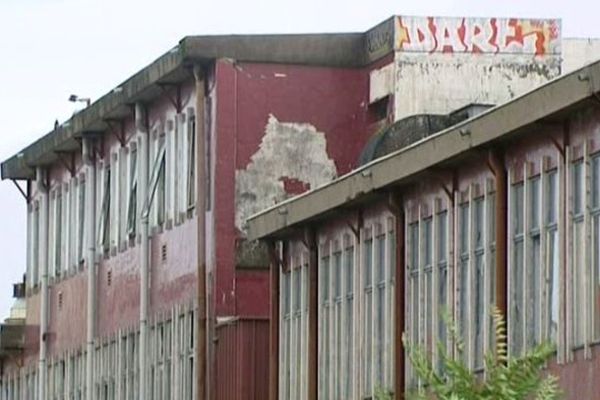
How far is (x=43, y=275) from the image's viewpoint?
69500 mm

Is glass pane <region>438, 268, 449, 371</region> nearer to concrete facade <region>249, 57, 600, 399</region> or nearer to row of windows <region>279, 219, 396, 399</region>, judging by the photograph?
concrete facade <region>249, 57, 600, 399</region>

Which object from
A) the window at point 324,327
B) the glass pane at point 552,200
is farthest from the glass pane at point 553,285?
the window at point 324,327

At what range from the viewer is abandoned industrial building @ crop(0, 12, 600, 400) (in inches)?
1554

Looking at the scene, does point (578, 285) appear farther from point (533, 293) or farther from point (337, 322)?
point (337, 322)

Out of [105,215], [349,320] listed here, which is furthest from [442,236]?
[105,215]

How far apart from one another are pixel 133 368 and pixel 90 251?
4.58 meters

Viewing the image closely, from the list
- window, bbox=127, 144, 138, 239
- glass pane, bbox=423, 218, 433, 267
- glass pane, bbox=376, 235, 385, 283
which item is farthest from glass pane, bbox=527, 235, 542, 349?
window, bbox=127, 144, 138, 239

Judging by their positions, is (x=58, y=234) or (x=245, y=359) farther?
(x=58, y=234)

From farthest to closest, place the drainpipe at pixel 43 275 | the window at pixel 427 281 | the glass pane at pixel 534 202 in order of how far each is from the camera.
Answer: the drainpipe at pixel 43 275
the window at pixel 427 281
the glass pane at pixel 534 202

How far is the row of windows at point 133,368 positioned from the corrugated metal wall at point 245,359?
1752mm

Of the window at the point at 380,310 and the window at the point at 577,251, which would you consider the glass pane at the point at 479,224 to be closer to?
the window at the point at 577,251

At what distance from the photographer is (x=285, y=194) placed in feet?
180

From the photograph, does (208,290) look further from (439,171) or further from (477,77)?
(439,171)

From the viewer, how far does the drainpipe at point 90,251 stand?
209ft
